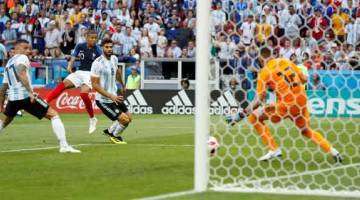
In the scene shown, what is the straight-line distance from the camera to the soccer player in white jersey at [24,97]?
16391 mm

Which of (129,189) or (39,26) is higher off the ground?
(39,26)

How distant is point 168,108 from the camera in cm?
3156

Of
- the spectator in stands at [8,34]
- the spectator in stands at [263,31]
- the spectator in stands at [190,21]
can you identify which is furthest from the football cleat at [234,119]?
the spectator in stands at [8,34]

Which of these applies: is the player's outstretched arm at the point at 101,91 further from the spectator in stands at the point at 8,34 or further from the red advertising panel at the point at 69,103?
the spectator in stands at the point at 8,34

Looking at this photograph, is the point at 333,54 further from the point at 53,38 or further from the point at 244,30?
the point at 53,38

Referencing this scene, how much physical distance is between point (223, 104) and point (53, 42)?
22.6 meters

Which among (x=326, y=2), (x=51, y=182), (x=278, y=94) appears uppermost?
(x=326, y=2)

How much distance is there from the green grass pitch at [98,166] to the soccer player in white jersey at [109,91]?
33 centimetres

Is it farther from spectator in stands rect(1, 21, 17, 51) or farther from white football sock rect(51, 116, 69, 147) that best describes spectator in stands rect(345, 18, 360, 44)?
spectator in stands rect(1, 21, 17, 51)

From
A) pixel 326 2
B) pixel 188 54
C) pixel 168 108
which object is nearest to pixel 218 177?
pixel 326 2

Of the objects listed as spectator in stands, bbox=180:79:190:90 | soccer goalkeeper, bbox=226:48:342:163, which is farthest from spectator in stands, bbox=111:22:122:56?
soccer goalkeeper, bbox=226:48:342:163

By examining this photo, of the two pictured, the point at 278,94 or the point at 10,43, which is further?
the point at 10,43

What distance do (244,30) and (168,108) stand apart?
1954 cm

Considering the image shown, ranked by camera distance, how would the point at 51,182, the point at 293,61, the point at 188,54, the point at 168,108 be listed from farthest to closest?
the point at 188,54
the point at 168,108
the point at 293,61
the point at 51,182
